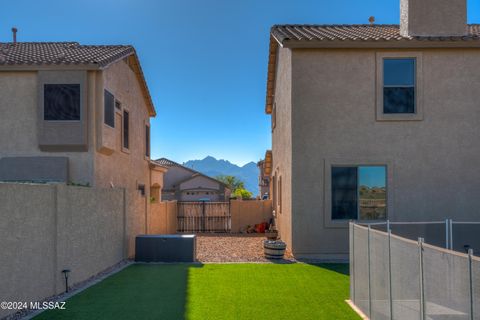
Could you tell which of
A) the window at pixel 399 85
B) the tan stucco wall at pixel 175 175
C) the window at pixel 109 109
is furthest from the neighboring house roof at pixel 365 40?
the tan stucco wall at pixel 175 175

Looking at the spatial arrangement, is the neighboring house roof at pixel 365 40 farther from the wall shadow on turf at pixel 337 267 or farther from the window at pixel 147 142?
the window at pixel 147 142

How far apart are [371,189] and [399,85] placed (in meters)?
3.42

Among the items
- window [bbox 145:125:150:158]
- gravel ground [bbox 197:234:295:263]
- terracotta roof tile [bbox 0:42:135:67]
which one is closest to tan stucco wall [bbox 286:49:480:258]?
gravel ground [bbox 197:234:295:263]

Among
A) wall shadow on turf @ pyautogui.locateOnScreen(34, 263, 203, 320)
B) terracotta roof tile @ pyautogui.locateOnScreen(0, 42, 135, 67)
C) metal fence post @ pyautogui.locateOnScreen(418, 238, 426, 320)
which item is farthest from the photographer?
terracotta roof tile @ pyautogui.locateOnScreen(0, 42, 135, 67)

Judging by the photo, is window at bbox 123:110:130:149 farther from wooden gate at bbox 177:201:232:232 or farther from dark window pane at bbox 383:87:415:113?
dark window pane at bbox 383:87:415:113

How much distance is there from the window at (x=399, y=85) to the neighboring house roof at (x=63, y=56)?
9.05 m

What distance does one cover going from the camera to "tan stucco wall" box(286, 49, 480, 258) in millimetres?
12523

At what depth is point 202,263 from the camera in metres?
12.0

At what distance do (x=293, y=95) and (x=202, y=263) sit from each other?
590 centimetres

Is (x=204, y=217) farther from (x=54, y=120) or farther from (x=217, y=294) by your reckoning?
(x=217, y=294)

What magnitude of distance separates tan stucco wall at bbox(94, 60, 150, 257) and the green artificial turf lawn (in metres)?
3.07

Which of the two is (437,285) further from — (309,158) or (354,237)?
(309,158)

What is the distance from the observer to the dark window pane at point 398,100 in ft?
41.5

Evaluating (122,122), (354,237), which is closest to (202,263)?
(354,237)
